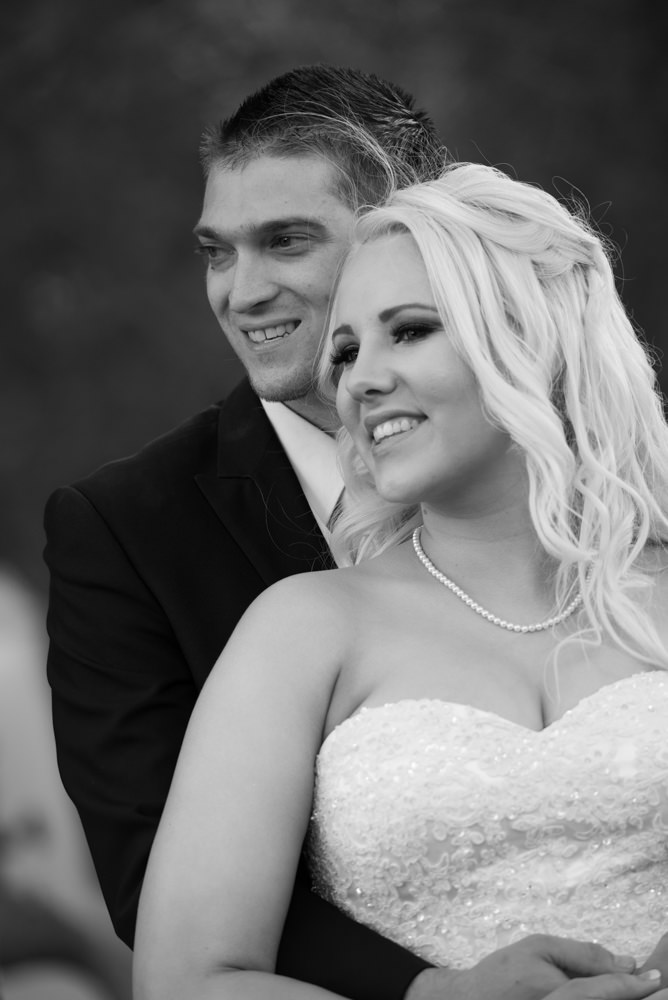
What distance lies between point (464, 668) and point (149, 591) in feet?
2.39

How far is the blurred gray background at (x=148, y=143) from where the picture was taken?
4.66 metres

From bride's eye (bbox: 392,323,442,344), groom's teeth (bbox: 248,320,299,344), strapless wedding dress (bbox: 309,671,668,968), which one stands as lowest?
strapless wedding dress (bbox: 309,671,668,968)

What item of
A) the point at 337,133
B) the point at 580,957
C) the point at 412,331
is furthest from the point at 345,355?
the point at 580,957

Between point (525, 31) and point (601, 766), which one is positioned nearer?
point (601, 766)

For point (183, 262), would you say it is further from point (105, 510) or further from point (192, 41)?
point (105, 510)

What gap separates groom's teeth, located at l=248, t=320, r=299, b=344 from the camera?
302cm

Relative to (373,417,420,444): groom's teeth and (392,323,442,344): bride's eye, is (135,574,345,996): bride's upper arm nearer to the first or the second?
(373,417,420,444): groom's teeth

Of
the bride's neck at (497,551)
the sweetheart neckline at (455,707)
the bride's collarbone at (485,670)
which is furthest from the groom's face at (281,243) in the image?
the sweetheart neckline at (455,707)

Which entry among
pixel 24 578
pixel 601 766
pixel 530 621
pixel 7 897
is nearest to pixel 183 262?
pixel 24 578

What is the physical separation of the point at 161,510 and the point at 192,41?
2.58 metres

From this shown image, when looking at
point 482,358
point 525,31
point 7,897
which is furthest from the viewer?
point 525,31

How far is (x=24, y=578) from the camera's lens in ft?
15.0

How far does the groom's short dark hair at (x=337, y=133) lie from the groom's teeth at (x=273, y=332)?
12.2 inches

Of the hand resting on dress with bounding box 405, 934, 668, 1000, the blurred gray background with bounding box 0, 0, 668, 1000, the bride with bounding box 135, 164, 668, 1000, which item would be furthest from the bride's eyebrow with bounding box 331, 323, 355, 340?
the blurred gray background with bounding box 0, 0, 668, 1000
